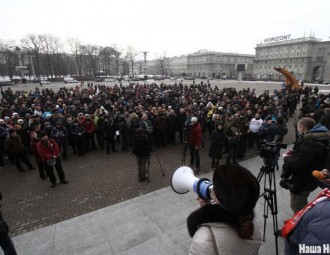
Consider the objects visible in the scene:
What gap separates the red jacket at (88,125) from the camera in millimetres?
9691

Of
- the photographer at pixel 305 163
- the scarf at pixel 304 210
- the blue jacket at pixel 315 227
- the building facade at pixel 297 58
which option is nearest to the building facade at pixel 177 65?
the building facade at pixel 297 58

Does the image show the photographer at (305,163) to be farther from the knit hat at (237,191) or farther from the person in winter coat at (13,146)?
the person in winter coat at (13,146)

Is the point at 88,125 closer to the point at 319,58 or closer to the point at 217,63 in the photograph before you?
the point at 319,58

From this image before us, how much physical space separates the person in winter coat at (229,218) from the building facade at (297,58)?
85.3 m

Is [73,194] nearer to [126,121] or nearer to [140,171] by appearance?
[140,171]

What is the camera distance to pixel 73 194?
247 inches

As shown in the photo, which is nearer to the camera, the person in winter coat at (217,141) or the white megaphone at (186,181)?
the white megaphone at (186,181)

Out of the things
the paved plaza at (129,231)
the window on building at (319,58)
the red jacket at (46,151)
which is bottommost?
the paved plaza at (129,231)

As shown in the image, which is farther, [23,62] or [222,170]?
[23,62]

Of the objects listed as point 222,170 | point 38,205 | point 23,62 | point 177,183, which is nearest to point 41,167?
point 38,205

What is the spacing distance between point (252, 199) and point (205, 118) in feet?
33.4

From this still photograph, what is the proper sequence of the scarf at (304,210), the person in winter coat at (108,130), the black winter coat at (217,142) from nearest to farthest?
the scarf at (304,210)
the black winter coat at (217,142)
the person in winter coat at (108,130)

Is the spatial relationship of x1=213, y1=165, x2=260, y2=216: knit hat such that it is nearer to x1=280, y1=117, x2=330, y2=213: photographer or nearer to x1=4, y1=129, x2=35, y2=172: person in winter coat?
x1=280, y1=117, x2=330, y2=213: photographer

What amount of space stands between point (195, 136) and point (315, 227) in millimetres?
5945
